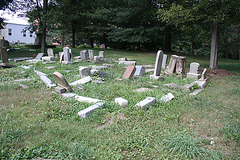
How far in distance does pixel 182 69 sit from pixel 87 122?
5.81m

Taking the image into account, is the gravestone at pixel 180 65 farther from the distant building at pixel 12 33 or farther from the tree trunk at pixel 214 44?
the distant building at pixel 12 33

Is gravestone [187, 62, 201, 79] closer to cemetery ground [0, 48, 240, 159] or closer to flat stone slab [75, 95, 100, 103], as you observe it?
cemetery ground [0, 48, 240, 159]

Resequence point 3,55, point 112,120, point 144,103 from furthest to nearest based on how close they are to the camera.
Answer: point 3,55 < point 144,103 < point 112,120

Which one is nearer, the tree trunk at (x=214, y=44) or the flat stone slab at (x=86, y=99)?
the flat stone slab at (x=86, y=99)

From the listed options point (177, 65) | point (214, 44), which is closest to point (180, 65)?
point (177, 65)

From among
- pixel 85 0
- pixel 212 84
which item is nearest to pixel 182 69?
pixel 212 84

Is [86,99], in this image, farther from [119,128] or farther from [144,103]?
[119,128]

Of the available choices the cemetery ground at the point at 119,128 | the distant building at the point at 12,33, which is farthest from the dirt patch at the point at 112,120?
the distant building at the point at 12,33

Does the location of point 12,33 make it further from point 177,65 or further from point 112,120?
point 112,120

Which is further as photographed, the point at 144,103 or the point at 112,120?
the point at 144,103

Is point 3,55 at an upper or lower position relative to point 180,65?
upper

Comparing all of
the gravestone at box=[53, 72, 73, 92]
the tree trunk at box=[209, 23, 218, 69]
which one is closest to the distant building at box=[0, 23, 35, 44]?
the tree trunk at box=[209, 23, 218, 69]

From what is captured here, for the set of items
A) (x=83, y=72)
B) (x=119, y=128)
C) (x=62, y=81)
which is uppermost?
(x=83, y=72)

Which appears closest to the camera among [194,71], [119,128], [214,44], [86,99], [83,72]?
[119,128]
